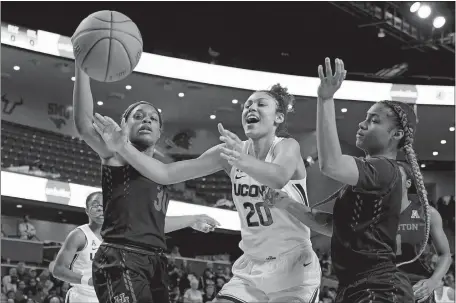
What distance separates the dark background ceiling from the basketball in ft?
60.1

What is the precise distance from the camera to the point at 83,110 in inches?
165

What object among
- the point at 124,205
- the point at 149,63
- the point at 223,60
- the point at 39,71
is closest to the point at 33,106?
the point at 39,71

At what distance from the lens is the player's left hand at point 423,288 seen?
5.41 m

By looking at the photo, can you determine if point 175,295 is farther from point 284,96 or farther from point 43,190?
point 284,96

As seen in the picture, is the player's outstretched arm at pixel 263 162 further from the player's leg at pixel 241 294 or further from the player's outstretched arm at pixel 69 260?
the player's outstretched arm at pixel 69 260

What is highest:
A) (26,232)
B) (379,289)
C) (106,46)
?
(106,46)

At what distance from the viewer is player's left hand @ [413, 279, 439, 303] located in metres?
5.41

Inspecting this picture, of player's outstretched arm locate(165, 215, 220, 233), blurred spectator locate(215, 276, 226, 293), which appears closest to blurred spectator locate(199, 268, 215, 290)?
blurred spectator locate(215, 276, 226, 293)

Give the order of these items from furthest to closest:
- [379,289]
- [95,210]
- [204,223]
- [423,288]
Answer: [95,210] → [423,288] → [204,223] → [379,289]

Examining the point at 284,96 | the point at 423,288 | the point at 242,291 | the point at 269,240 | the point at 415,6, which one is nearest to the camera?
the point at 242,291

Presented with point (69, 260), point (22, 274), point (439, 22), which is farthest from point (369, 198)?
point (439, 22)

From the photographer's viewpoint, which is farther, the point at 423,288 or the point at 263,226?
the point at 423,288

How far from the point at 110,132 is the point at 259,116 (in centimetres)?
125

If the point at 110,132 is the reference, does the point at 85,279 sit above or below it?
below
